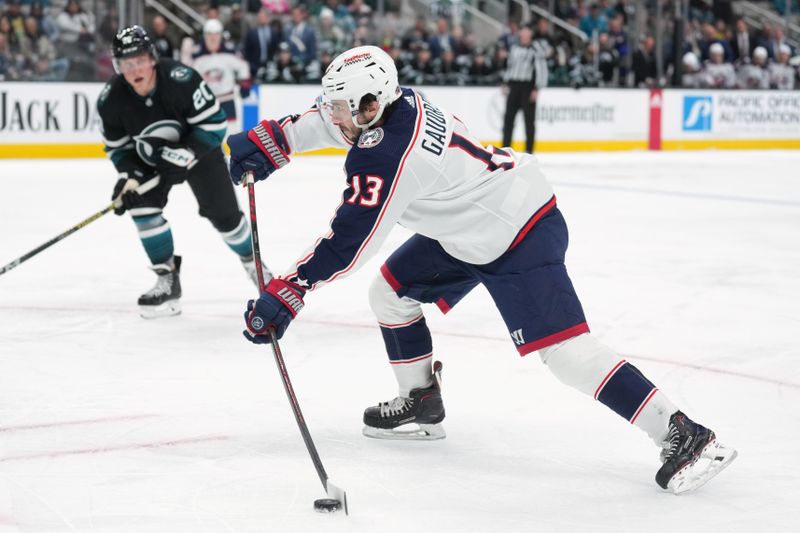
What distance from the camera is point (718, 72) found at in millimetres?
14312

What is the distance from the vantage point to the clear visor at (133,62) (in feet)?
13.1

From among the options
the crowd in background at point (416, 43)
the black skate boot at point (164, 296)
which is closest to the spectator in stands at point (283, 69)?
the crowd in background at point (416, 43)

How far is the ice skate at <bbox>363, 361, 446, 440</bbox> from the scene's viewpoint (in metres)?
2.76

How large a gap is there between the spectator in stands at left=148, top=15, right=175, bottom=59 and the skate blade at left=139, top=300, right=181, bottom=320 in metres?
7.09

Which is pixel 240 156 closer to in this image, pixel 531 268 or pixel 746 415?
pixel 531 268

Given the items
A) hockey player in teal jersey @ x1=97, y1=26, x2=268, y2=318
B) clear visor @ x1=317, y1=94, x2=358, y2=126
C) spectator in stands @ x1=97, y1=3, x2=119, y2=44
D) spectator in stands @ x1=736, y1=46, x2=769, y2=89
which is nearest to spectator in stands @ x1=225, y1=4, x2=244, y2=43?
spectator in stands @ x1=97, y1=3, x2=119, y2=44

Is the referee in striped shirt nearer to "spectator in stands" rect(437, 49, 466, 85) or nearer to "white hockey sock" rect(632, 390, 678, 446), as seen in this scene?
"spectator in stands" rect(437, 49, 466, 85)

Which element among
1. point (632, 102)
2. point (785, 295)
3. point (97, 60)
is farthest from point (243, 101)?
point (785, 295)

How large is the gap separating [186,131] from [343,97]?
7.07ft

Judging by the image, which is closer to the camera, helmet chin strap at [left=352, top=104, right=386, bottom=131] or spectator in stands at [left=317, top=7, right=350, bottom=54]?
helmet chin strap at [left=352, top=104, right=386, bottom=131]

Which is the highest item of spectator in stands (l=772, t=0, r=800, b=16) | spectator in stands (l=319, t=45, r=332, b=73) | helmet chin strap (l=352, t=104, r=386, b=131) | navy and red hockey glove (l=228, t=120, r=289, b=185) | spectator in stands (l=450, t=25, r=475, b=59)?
spectator in stands (l=772, t=0, r=800, b=16)

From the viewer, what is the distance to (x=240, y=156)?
2.80m

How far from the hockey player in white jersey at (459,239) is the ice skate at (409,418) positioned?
0.28 m

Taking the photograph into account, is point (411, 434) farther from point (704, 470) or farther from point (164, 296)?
point (164, 296)
